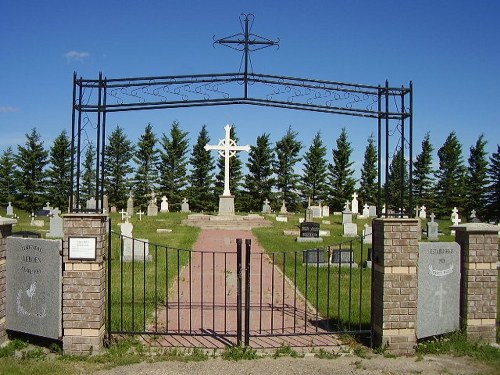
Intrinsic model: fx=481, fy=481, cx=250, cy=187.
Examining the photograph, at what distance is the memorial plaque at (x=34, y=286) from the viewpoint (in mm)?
6250

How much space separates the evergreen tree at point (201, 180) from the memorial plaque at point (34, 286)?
4295 centimetres

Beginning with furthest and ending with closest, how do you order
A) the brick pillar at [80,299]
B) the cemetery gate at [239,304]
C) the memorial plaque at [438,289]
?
the cemetery gate at [239,304] → the memorial plaque at [438,289] → the brick pillar at [80,299]

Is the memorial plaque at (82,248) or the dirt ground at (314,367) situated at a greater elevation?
the memorial plaque at (82,248)

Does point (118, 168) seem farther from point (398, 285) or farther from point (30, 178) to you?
point (398, 285)

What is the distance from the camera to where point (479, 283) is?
6727 mm

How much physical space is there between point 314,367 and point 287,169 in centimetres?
4575

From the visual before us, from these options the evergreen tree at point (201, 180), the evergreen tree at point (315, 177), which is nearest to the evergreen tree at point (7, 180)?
the evergreen tree at point (201, 180)

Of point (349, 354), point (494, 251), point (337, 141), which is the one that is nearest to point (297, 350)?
point (349, 354)

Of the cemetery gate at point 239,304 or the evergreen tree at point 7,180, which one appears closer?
the cemetery gate at point 239,304

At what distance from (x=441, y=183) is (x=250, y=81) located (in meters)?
46.5

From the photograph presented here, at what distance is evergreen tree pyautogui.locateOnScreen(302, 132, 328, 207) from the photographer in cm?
5072

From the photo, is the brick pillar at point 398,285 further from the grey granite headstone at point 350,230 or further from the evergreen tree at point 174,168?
the evergreen tree at point 174,168

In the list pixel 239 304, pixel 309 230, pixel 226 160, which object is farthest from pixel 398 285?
pixel 226 160

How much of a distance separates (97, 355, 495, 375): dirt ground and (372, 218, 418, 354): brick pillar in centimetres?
35
